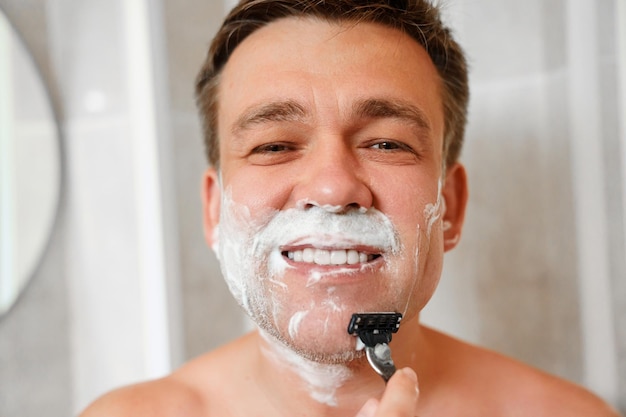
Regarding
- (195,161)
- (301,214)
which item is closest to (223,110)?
(301,214)

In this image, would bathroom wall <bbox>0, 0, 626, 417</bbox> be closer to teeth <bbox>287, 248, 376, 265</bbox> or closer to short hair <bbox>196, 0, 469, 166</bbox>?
short hair <bbox>196, 0, 469, 166</bbox>

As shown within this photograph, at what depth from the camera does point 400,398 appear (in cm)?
60

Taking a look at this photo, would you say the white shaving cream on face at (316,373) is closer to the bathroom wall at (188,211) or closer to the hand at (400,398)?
the hand at (400,398)

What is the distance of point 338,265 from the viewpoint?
75 cm

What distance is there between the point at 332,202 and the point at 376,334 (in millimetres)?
164

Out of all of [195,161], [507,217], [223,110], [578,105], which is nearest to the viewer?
[223,110]

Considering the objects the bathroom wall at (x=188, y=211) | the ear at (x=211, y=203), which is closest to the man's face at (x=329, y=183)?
the ear at (x=211, y=203)

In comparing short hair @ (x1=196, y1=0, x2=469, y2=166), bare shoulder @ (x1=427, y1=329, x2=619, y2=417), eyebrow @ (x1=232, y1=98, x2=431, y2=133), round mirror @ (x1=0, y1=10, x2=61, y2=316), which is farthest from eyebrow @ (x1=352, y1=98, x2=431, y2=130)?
round mirror @ (x1=0, y1=10, x2=61, y2=316)

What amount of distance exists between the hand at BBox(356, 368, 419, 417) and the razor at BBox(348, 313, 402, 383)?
0.09 m

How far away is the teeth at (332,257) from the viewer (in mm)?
753

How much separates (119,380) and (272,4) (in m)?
0.85

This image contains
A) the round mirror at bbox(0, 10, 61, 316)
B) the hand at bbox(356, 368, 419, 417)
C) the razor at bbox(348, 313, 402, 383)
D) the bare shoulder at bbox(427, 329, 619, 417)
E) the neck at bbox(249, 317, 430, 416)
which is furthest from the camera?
the round mirror at bbox(0, 10, 61, 316)

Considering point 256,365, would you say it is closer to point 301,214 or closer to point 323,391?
point 323,391

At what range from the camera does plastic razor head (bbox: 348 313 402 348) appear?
2.41 ft
